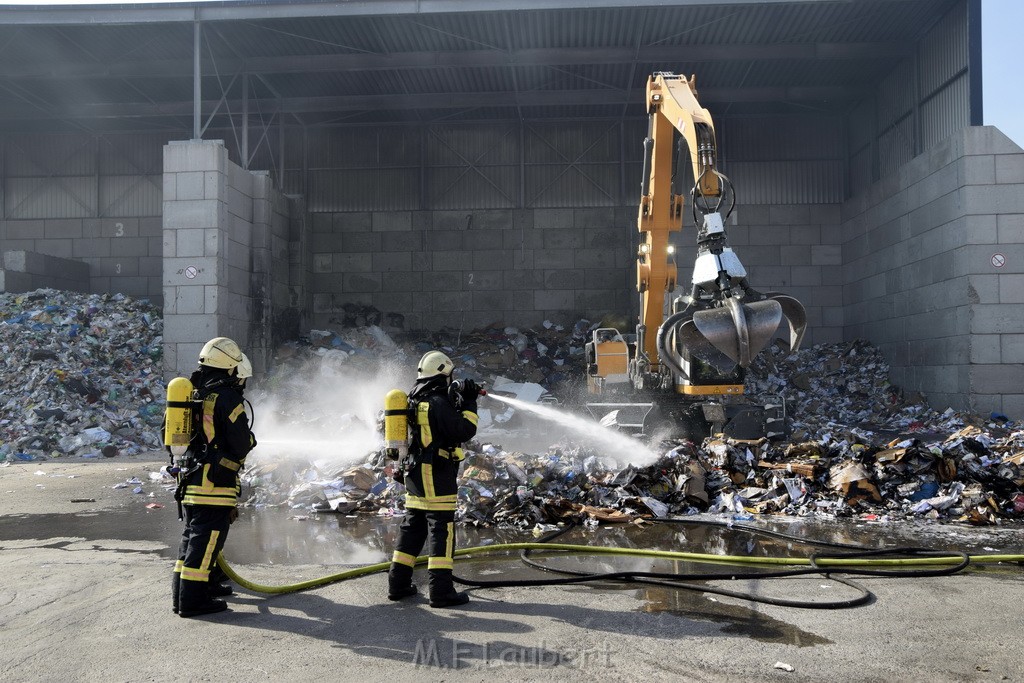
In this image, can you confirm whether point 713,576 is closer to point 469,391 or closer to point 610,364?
point 469,391

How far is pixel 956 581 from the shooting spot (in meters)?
5.10

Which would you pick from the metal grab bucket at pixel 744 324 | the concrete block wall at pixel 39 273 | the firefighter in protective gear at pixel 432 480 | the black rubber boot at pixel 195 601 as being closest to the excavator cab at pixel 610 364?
the metal grab bucket at pixel 744 324

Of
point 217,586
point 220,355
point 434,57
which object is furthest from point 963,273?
point 217,586

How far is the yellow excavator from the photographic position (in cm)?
786

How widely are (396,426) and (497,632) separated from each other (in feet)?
4.54

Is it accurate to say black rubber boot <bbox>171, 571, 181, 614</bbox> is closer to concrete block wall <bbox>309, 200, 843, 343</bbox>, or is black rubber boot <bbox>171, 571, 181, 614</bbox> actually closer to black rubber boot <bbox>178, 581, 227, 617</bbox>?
black rubber boot <bbox>178, 581, 227, 617</bbox>

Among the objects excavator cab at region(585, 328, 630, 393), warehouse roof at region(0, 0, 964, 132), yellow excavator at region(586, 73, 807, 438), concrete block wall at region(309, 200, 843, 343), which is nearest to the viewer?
yellow excavator at region(586, 73, 807, 438)

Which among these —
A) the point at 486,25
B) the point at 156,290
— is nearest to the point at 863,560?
the point at 486,25

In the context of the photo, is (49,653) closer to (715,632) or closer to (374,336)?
(715,632)

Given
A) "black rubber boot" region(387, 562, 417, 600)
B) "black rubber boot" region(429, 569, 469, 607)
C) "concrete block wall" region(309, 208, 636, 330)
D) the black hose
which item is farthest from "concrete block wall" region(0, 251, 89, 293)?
"black rubber boot" region(429, 569, 469, 607)

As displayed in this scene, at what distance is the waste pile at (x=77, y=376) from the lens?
12508 mm

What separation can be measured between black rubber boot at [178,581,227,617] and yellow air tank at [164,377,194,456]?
762 millimetres

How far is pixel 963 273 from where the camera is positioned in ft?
42.4

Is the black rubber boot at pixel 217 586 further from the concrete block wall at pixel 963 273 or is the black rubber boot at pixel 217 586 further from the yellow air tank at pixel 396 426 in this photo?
the concrete block wall at pixel 963 273
